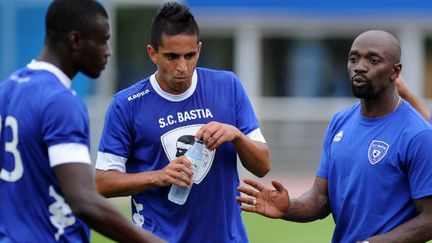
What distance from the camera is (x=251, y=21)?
22891 millimetres

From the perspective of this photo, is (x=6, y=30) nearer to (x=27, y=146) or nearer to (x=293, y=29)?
(x=293, y=29)

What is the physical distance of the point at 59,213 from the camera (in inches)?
207

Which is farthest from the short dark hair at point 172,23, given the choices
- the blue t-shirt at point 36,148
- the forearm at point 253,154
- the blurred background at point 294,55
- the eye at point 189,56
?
the blurred background at point 294,55

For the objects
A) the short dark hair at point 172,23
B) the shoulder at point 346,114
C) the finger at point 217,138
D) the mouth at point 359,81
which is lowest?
the finger at point 217,138

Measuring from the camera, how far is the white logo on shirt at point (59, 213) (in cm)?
523

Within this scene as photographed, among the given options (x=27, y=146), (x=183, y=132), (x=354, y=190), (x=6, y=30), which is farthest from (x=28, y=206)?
(x=6, y=30)

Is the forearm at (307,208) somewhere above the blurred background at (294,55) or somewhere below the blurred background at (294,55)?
above

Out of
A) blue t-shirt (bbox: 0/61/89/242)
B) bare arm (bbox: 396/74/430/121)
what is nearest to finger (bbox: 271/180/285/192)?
bare arm (bbox: 396/74/430/121)

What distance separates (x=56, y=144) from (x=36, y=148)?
0.15 metres

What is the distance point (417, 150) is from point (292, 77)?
1787 cm

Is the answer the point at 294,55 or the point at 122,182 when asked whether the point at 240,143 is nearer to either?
the point at 122,182

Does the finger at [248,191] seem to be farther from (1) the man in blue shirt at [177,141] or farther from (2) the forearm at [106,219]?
(2) the forearm at [106,219]

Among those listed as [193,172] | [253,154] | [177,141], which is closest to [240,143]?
[253,154]

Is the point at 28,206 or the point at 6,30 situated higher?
the point at 28,206
